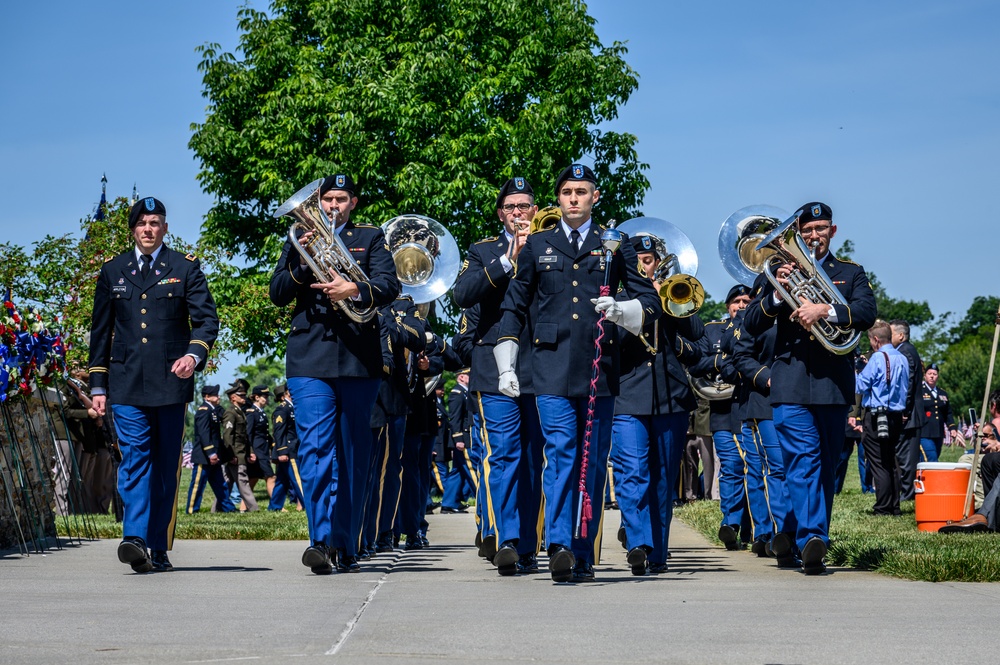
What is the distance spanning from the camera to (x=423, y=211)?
31.2 meters

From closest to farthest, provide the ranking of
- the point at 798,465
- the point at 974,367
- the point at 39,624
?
the point at 39,624
the point at 798,465
the point at 974,367

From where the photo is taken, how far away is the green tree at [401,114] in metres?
31.5

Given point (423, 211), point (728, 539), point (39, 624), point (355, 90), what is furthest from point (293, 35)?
point (39, 624)

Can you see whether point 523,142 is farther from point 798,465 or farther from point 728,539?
point 798,465

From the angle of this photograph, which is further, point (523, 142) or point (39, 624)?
point (523, 142)

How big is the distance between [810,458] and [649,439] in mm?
1052

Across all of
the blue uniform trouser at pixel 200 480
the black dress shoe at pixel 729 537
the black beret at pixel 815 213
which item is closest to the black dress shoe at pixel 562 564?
the black beret at pixel 815 213

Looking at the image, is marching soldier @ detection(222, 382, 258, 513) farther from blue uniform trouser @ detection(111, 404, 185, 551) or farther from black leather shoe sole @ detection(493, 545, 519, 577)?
black leather shoe sole @ detection(493, 545, 519, 577)

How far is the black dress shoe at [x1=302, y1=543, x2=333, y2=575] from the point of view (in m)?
8.54

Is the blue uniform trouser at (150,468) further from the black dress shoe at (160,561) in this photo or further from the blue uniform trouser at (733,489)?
the blue uniform trouser at (733,489)

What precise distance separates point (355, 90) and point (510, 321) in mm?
24058

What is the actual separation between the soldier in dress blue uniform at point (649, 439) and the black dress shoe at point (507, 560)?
2.50 feet

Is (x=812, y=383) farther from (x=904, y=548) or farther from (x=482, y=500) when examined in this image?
(x=482, y=500)

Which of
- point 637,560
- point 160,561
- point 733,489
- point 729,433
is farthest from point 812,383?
point 160,561
